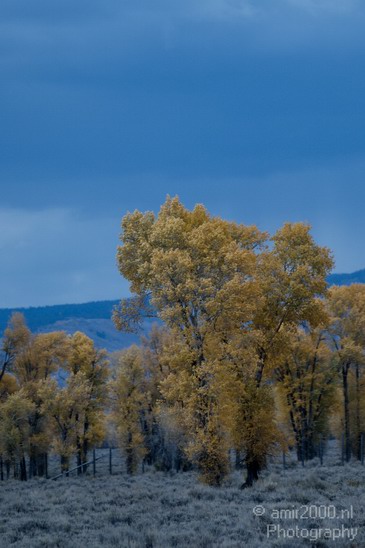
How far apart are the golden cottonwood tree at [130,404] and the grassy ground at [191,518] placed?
116 feet

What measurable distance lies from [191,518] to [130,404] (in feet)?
141

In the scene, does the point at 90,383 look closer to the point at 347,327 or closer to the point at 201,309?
the point at 347,327

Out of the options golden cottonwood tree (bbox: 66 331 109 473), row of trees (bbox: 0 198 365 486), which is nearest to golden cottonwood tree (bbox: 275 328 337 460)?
row of trees (bbox: 0 198 365 486)

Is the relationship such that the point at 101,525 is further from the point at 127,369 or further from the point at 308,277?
the point at 127,369

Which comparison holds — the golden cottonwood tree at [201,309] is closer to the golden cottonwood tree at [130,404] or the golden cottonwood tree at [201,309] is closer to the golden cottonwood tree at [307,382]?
A: the golden cottonwood tree at [307,382]

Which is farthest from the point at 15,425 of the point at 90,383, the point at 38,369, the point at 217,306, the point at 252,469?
the point at 217,306

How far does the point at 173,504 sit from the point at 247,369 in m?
8.57

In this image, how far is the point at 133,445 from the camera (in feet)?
200

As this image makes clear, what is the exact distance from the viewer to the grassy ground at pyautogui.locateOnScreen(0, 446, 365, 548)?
1569 centimetres

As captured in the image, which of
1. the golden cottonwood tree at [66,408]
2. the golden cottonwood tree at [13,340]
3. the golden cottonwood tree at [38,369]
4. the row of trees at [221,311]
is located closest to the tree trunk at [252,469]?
the row of trees at [221,311]

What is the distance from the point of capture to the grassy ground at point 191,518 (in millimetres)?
15685

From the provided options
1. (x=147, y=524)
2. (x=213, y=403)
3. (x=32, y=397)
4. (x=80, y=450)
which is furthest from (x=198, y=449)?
(x=80, y=450)

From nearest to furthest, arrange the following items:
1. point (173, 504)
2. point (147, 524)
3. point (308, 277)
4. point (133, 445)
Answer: point (147, 524) < point (173, 504) < point (308, 277) < point (133, 445)

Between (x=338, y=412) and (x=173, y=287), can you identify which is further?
(x=338, y=412)
